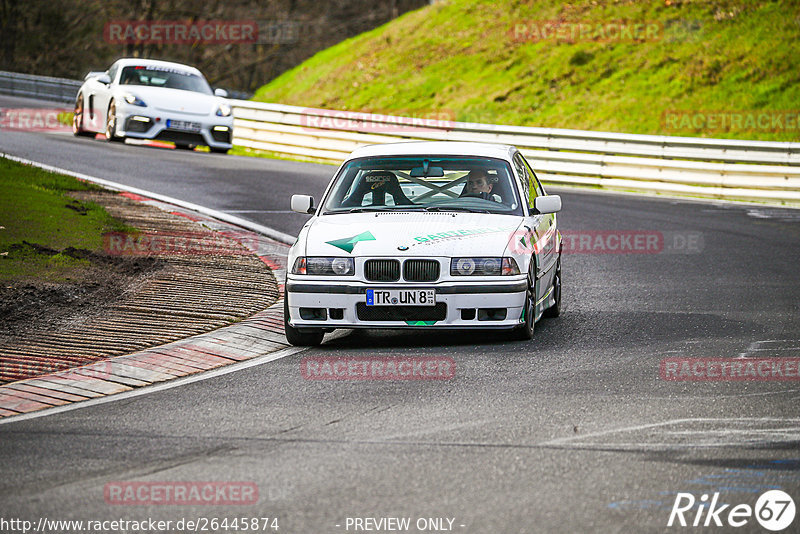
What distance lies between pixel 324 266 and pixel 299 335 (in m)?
0.57

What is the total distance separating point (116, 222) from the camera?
551 inches

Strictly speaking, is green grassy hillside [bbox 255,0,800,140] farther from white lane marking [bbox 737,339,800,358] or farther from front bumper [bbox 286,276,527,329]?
front bumper [bbox 286,276,527,329]

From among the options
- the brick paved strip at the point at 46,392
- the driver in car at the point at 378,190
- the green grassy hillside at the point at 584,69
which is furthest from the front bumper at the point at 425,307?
the green grassy hillside at the point at 584,69

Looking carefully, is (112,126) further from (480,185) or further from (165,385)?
(165,385)

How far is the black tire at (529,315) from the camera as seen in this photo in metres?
9.06

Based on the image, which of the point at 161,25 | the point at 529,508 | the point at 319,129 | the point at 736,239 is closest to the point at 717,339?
the point at 529,508

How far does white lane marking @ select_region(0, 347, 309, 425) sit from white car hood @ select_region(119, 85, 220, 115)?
48.7ft

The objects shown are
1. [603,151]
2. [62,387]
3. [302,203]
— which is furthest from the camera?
[603,151]

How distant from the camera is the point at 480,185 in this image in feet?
33.1

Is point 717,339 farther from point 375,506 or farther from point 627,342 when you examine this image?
point 375,506

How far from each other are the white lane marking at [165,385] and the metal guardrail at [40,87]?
3030 centimetres

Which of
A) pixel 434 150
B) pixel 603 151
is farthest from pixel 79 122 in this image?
pixel 434 150

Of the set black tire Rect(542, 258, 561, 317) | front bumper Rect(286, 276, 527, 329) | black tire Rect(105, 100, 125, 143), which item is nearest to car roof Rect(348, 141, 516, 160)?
black tire Rect(542, 258, 561, 317)

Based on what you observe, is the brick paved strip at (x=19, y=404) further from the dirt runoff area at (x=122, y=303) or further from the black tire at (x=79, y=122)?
the black tire at (x=79, y=122)
